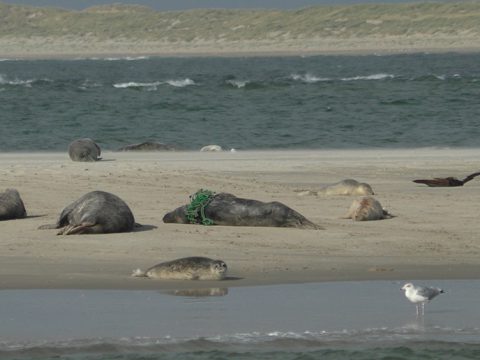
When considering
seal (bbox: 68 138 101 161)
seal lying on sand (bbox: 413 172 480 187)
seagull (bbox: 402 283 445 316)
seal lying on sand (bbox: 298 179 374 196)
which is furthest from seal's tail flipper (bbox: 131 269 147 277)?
seal (bbox: 68 138 101 161)

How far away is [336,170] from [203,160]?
246cm

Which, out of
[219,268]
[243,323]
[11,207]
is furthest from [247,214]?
[243,323]

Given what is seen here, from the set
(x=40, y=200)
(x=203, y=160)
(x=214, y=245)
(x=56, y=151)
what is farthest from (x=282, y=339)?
(x=56, y=151)

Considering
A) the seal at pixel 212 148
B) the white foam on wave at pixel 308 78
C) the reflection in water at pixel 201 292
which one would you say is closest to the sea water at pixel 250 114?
the seal at pixel 212 148

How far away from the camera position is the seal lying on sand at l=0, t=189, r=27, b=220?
12.2 metres

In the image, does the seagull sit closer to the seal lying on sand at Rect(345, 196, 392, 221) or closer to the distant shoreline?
the seal lying on sand at Rect(345, 196, 392, 221)

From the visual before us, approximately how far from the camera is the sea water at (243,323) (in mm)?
7723

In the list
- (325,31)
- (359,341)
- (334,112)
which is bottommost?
(359,341)

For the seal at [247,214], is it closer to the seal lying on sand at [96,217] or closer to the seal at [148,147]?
the seal lying on sand at [96,217]

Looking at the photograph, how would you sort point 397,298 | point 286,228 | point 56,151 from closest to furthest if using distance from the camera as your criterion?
point 397,298
point 286,228
point 56,151

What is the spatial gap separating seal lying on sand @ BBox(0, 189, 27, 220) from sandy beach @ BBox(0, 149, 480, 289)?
0.11 m

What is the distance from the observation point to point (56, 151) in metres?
22.0

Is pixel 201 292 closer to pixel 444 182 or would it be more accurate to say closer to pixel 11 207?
pixel 11 207

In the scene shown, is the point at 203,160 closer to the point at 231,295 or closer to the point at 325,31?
the point at 231,295
